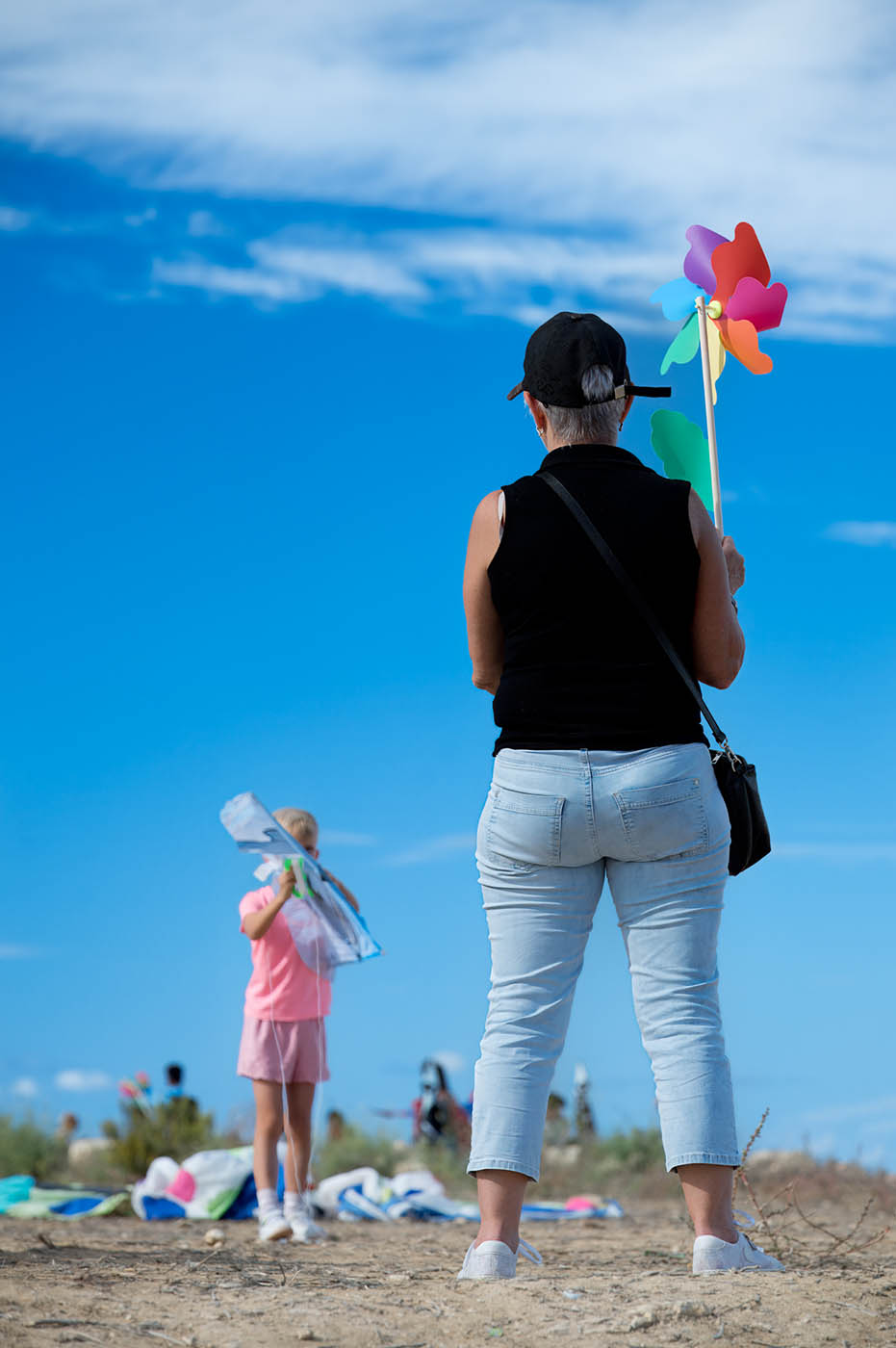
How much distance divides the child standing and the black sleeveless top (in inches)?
125

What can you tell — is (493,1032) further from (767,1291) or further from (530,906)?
(767,1291)

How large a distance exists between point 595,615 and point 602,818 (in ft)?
1.59

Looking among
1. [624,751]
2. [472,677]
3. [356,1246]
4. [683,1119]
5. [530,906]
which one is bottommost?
[356,1246]

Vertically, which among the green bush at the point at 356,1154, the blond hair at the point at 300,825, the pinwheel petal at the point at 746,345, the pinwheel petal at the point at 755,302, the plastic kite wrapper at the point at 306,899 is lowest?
the green bush at the point at 356,1154

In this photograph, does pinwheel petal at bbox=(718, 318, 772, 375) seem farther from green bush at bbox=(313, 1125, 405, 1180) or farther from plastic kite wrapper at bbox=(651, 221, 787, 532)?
green bush at bbox=(313, 1125, 405, 1180)

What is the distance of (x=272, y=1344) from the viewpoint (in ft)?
9.30

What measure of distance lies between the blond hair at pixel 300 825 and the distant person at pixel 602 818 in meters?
3.20

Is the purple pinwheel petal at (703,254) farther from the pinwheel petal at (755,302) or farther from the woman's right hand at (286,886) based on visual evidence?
Answer: the woman's right hand at (286,886)

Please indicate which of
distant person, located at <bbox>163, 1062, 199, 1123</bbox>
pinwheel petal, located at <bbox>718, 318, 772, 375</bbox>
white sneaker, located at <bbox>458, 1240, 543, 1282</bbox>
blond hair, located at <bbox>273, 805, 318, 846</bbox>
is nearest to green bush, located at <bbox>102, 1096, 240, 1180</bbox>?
distant person, located at <bbox>163, 1062, 199, 1123</bbox>

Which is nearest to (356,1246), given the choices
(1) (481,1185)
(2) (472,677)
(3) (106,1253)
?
(3) (106,1253)

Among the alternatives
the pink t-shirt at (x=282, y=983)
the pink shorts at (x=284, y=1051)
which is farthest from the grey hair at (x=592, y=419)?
the pink shorts at (x=284, y=1051)

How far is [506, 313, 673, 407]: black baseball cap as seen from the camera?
11.3 ft

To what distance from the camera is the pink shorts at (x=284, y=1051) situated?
247 inches

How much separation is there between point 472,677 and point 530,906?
64cm
